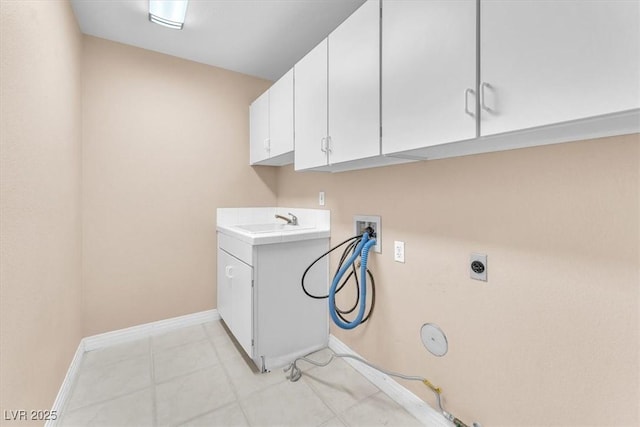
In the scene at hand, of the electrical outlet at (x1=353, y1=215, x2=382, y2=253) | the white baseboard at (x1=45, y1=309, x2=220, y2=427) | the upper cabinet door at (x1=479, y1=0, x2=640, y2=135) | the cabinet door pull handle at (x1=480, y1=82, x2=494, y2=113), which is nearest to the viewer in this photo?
the upper cabinet door at (x1=479, y1=0, x2=640, y2=135)

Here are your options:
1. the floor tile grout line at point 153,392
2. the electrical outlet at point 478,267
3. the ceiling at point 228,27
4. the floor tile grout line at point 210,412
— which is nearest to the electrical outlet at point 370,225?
the electrical outlet at point 478,267

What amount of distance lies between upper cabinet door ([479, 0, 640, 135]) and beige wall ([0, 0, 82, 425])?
158 centimetres

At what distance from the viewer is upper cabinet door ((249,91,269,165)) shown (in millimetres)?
2350

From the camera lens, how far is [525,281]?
1.08m

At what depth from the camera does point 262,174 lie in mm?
2904

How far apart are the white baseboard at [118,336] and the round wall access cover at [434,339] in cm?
198

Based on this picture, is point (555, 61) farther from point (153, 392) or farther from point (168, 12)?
point (153, 392)

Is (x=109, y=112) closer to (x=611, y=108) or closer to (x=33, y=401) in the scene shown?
(x=33, y=401)

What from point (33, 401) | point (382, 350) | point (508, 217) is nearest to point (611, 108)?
point (508, 217)

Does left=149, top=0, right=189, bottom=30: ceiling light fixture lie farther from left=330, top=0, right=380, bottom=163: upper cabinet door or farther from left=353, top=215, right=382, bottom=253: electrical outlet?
left=353, top=215, right=382, bottom=253: electrical outlet

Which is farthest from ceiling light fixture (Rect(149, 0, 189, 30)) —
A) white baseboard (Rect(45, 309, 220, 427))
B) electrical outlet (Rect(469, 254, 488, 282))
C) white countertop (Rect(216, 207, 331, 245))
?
white baseboard (Rect(45, 309, 220, 427))

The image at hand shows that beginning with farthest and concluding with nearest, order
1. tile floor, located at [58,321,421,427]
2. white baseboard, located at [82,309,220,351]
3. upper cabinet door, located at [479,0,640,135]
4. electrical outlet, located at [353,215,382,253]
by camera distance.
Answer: white baseboard, located at [82,309,220,351] → electrical outlet, located at [353,215,382,253] → tile floor, located at [58,321,421,427] → upper cabinet door, located at [479,0,640,135]

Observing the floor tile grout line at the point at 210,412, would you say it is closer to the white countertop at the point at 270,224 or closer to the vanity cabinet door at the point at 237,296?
the vanity cabinet door at the point at 237,296

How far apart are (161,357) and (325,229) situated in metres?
1.55
